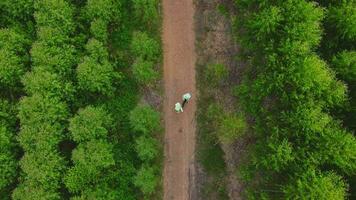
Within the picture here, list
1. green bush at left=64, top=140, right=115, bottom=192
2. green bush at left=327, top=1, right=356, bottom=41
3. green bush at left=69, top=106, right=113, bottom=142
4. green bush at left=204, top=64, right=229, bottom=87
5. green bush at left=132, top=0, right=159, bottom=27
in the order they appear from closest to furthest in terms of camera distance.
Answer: green bush at left=327, top=1, right=356, bottom=41
green bush at left=64, top=140, right=115, bottom=192
green bush at left=69, top=106, right=113, bottom=142
green bush at left=204, top=64, right=229, bottom=87
green bush at left=132, top=0, right=159, bottom=27

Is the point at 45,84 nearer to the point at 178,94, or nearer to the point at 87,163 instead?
the point at 87,163

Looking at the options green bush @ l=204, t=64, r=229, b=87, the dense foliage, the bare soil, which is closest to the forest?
the bare soil

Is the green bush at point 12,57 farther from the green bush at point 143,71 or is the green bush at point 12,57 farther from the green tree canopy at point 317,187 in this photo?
the green tree canopy at point 317,187

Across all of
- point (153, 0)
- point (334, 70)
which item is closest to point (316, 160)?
point (334, 70)

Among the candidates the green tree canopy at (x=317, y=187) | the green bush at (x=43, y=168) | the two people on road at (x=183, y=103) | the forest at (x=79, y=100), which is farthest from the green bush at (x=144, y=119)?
the green tree canopy at (x=317, y=187)

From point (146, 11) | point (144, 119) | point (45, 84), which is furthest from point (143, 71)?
point (45, 84)

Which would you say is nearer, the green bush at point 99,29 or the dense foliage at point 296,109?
the dense foliage at point 296,109

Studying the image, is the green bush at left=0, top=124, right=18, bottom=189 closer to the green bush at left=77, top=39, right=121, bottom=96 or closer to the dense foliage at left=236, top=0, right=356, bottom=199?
the green bush at left=77, top=39, right=121, bottom=96

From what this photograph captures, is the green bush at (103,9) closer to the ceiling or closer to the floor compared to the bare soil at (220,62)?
closer to the ceiling
